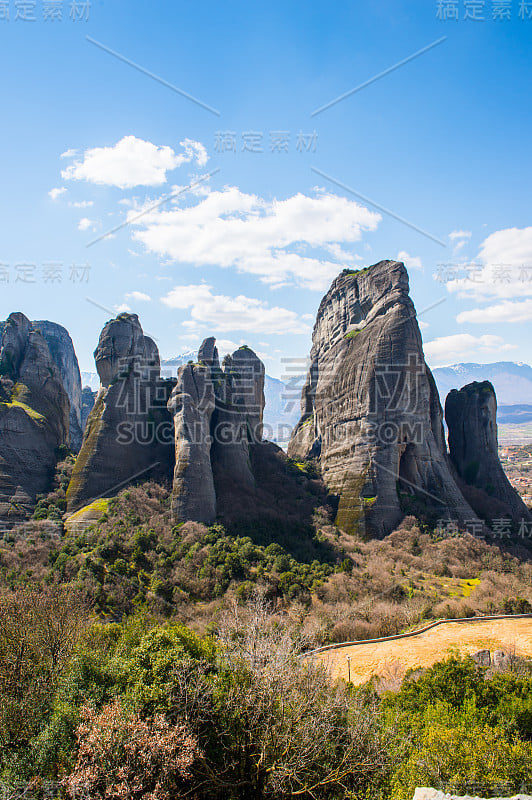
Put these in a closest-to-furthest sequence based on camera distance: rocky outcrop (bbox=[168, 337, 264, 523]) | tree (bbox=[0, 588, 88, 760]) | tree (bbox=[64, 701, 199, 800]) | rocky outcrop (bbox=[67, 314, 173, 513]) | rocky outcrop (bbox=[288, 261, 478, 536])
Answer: tree (bbox=[64, 701, 199, 800]) → tree (bbox=[0, 588, 88, 760]) → rocky outcrop (bbox=[168, 337, 264, 523]) → rocky outcrop (bbox=[67, 314, 173, 513]) → rocky outcrop (bbox=[288, 261, 478, 536])

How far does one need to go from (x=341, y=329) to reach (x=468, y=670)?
38.8m

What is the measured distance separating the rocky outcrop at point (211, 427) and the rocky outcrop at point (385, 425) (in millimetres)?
8433

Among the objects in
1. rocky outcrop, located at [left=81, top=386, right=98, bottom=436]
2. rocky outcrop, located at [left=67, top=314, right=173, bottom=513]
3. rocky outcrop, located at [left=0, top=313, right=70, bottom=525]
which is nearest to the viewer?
rocky outcrop, located at [left=0, top=313, right=70, bottom=525]

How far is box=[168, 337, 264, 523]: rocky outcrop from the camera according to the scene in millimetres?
31078

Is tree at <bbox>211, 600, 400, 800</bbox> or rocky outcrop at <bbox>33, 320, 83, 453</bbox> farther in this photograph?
rocky outcrop at <bbox>33, 320, 83, 453</bbox>

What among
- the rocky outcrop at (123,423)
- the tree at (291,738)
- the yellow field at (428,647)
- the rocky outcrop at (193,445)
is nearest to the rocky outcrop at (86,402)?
the rocky outcrop at (123,423)

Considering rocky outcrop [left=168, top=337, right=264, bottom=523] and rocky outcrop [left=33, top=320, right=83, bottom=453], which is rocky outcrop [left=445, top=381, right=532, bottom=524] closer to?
rocky outcrop [left=168, top=337, right=264, bottom=523]

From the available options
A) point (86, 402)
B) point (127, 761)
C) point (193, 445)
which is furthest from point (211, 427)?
point (86, 402)

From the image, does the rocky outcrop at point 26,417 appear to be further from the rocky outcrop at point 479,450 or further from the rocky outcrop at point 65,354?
the rocky outcrop at point 479,450

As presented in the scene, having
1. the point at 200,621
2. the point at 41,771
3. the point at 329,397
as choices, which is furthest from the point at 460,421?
the point at 41,771

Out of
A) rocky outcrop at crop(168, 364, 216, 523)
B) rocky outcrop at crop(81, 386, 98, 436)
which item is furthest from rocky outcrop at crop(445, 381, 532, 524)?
rocky outcrop at crop(81, 386, 98, 436)

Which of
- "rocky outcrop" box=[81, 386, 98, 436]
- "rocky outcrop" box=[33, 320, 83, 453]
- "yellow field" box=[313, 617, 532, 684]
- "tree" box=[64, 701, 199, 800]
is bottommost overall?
"yellow field" box=[313, 617, 532, 684]

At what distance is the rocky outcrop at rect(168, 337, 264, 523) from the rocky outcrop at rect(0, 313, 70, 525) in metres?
10.6

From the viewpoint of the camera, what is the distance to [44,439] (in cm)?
3509
